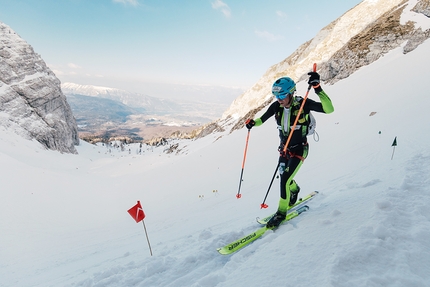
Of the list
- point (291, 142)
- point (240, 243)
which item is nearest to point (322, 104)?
point (291, 142)

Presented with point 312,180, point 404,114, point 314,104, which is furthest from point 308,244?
point 404,114

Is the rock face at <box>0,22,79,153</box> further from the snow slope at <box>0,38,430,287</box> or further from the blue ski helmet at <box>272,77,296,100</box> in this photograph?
the blue ski helmet at <box>272,77,296,100</box>

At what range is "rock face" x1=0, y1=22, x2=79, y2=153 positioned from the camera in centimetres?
6319

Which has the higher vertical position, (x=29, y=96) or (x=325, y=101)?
(x=29, y=96)

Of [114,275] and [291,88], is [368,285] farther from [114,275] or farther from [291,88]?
[114,275]

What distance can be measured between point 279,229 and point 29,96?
307 feet

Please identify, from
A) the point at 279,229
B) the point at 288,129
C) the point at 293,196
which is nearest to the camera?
the point at 279,229

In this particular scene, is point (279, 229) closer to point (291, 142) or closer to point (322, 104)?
point (291, 142)

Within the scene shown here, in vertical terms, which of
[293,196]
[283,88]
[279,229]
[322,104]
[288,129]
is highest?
[283,88]

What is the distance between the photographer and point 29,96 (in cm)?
7212

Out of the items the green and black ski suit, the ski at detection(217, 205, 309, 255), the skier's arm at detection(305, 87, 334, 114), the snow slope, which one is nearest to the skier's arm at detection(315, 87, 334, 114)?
the skier's arm at detection(305, 87, 334, 114)

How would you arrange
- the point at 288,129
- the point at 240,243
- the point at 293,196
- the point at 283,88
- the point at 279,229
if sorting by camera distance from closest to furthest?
the point at 240,243, the point at 279,229, the point at 283,88, the point at 288,129, the point at 293,196

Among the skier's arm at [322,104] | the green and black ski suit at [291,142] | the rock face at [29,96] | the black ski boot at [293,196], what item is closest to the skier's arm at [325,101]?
the skier's arm at [322,104]

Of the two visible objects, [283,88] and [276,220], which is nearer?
[283,88]
